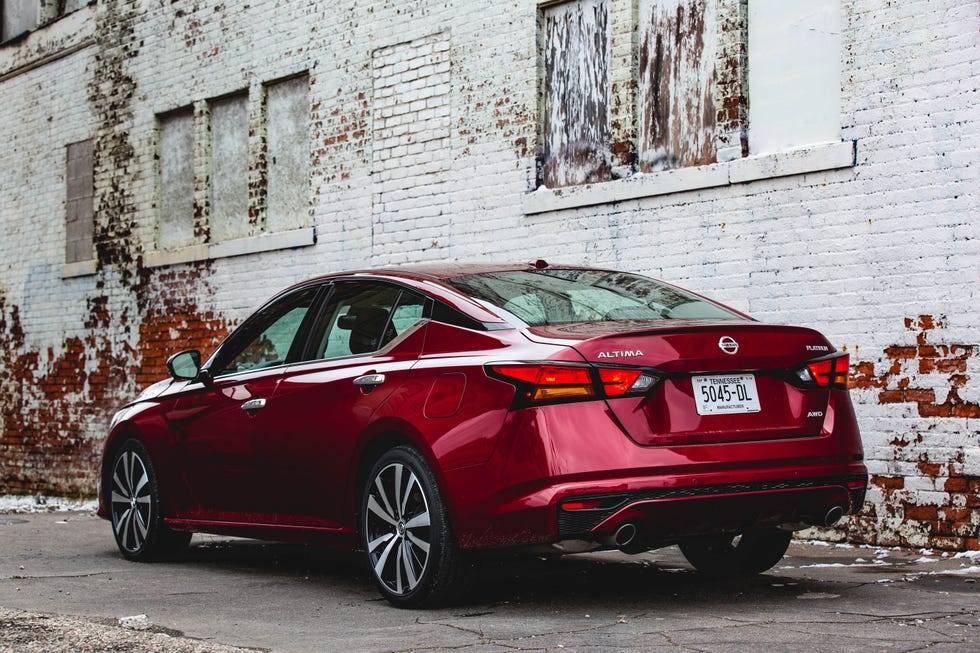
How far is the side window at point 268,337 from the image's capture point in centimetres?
657

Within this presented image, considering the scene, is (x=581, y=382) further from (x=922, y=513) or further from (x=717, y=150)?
(x=717, y=150)

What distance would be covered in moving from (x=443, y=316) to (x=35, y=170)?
1214 cm

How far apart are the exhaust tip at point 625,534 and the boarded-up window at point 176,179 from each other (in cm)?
1000

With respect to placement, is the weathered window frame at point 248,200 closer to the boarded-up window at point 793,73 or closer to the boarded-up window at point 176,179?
the boarded-up window at point 176,179

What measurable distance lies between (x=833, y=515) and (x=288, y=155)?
870 cm

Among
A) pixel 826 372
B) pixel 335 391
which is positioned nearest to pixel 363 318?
pixel 335 391

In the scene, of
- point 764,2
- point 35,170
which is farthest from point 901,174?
point 35,170

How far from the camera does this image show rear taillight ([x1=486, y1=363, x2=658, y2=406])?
16.1 ft

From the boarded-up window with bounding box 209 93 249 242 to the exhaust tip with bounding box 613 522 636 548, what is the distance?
9151 mm

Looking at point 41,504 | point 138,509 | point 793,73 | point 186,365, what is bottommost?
point 41,504

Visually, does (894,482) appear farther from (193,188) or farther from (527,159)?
(193,188)

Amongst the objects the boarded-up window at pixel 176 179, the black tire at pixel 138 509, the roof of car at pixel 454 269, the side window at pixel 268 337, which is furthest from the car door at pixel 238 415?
the boarded-up window at pixel 176 179

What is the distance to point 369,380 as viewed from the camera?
5.71 metres

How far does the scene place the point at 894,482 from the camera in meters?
7.80
